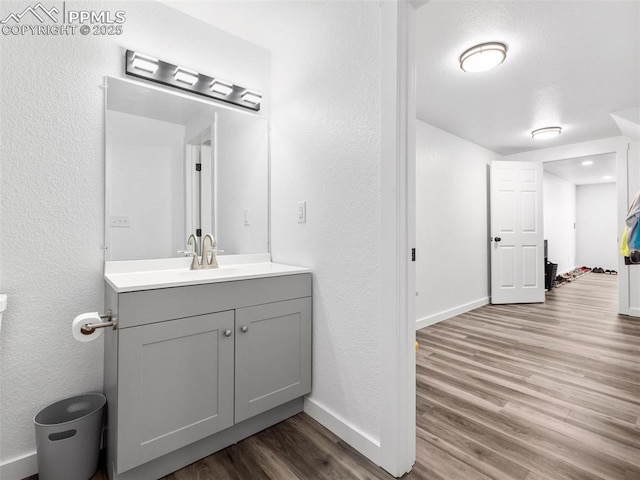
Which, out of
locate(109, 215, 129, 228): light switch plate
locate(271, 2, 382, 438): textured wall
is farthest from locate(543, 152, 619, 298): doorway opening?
locate(109, 215, 129, 228): light switch plate

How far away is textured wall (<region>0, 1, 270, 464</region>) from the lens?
1.38m

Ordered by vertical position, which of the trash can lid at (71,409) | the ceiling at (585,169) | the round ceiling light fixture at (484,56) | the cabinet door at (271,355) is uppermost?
the ceiling at (585,169)

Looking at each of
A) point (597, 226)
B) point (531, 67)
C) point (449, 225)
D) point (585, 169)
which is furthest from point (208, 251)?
point (597, 226)

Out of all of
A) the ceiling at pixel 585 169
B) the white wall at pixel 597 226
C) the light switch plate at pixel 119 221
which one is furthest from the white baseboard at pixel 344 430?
the white wall at pixel 597 226

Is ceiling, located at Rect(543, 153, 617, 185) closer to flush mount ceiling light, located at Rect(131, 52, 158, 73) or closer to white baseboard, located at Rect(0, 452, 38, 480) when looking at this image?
flush mount ceiling light, located at Rect(131, 52, 158, 73)

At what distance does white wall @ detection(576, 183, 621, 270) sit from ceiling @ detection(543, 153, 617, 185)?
0.38 m

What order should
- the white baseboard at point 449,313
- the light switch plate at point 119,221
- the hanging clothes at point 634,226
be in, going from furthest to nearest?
the white baseboard at point 449,313 → the hanging clothes at point 634,226 → the light switch plate at point 119,221

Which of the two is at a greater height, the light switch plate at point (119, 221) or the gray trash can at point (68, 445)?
the light switch plate at point (119, 221)

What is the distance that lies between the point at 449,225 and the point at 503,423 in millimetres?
2575

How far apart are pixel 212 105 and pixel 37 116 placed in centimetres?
87

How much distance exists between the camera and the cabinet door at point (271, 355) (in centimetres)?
154

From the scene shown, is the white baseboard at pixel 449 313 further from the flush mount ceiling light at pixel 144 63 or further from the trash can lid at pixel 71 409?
the flush mount ceiling light at pixel 144 63

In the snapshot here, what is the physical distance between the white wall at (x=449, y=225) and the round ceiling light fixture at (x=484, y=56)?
115 centimetres

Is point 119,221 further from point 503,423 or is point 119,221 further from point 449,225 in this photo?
point 449,225
